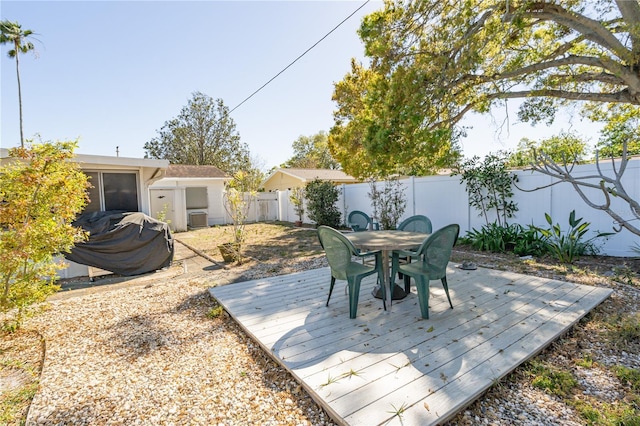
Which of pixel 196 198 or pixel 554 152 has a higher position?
pixel 554 152

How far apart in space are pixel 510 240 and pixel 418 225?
10.8ft

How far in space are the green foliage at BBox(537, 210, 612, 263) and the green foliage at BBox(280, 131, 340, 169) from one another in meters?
25.8

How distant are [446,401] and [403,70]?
6.43m

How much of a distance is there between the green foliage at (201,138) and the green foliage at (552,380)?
80.5 feet

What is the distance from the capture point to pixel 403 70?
6.52m

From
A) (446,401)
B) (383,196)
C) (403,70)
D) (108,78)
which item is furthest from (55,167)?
(108,78)

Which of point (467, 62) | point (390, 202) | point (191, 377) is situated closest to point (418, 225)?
point (467, 62)

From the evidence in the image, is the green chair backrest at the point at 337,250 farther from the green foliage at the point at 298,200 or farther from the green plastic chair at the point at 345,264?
the green foliage at the point at 298,200

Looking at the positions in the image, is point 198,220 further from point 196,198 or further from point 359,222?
point 359,222

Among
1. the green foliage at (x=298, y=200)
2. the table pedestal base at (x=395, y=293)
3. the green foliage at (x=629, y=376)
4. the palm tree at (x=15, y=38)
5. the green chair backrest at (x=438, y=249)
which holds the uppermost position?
the palm tree at (x=15, y=38)

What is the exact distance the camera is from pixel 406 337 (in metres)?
2.74

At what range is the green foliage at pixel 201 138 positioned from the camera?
25312 millimetres

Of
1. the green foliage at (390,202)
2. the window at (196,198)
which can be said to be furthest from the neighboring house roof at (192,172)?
the green foliage at (390,202)

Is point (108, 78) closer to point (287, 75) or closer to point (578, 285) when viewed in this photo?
point (287, 75)
